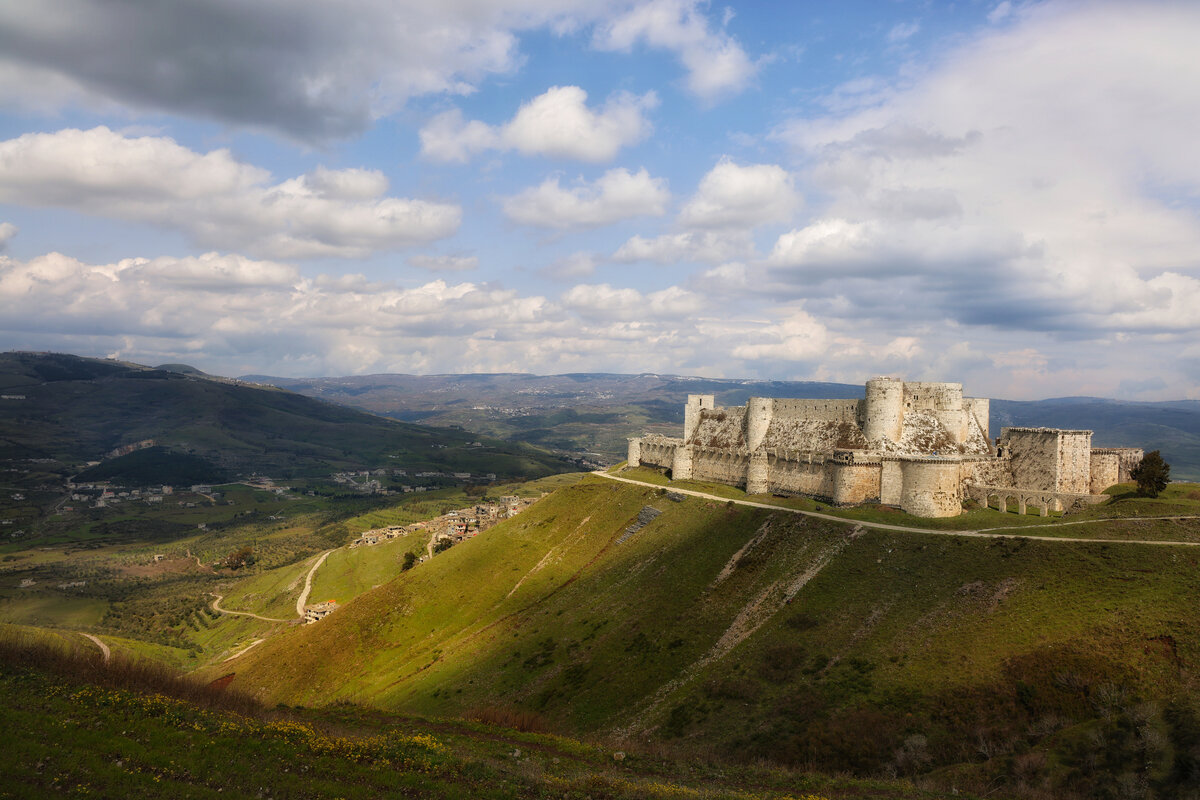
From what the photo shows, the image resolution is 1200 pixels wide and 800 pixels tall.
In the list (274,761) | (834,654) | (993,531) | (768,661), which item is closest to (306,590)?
(768,661)

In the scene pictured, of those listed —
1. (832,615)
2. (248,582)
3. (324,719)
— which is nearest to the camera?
(324,719)

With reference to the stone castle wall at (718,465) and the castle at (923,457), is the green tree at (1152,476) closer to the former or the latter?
the castle at (923,457)

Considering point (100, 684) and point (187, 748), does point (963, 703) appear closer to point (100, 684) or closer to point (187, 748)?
point (187, 748)

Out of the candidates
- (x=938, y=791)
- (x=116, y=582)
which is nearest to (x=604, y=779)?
(x=938, y=791)

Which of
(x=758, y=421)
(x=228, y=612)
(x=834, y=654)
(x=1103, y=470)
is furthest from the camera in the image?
(x=228, y=612)

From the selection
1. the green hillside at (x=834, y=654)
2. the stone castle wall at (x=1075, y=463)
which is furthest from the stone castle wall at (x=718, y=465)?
the stone castle wall at (x=1075, y=463)

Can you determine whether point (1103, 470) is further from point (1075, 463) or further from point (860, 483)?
point (860, 483)
